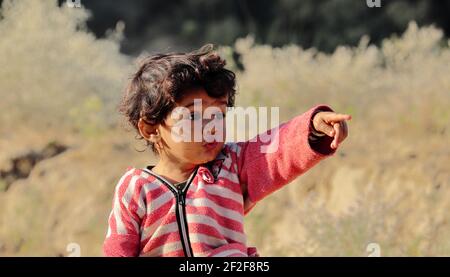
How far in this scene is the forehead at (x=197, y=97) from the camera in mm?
1490

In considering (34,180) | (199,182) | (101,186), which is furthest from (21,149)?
(199,182)

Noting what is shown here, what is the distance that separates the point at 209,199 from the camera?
1.46 metres

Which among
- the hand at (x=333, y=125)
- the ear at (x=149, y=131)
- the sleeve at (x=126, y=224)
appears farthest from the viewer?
the ear at (x=149, y=131)

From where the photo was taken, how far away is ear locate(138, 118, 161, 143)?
158cm

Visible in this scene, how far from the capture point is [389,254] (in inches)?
97.7

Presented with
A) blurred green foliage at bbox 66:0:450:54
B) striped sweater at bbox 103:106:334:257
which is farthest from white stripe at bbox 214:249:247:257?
blurred green foliage at bbox 66:0:450:54

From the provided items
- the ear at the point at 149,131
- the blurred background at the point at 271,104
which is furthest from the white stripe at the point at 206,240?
the blurred background at the point at 271,104

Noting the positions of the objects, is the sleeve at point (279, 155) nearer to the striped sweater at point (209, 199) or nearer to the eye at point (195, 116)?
the striped sweater at point (209, 199)

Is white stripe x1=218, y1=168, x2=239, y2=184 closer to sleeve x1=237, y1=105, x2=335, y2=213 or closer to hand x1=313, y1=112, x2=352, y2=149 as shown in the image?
sleeve x1=237, y1=105, x2=335, y2=213

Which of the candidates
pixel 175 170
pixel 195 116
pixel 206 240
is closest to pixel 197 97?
pixel 195 116

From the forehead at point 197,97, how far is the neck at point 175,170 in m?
0.11

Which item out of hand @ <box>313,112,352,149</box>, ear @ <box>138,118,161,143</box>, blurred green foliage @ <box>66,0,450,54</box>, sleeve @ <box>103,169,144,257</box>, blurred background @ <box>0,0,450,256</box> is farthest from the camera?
blurred green foliage @ <box>66,0,450,54</box>

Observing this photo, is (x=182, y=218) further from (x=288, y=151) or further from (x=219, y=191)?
(x=288, y=151)

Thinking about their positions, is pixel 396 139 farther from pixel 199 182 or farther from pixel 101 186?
pixel 199 182
